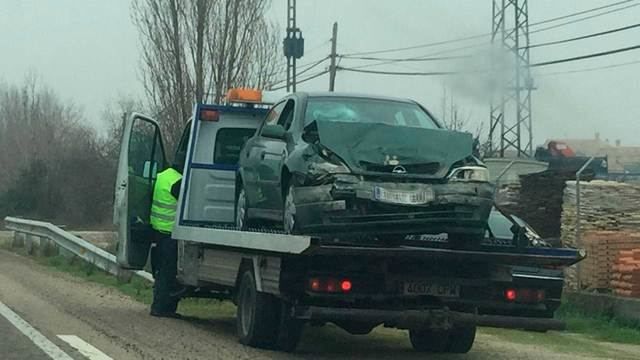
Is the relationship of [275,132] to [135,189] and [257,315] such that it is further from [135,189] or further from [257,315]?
[135,189]

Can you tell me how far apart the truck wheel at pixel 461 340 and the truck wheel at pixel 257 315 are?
1867 mm

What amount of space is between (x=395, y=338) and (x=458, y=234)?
351cm

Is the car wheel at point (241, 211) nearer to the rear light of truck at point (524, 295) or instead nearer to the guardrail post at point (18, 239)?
the rear light of truck at point (524, 295)

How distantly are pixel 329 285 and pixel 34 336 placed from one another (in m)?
3.48

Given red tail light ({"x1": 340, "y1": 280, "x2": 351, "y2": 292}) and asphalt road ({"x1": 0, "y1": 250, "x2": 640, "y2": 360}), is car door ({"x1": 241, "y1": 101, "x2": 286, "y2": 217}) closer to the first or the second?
asphalt road ({"x1": 0, "y1": 250, "x2": 640, "y2": 360})

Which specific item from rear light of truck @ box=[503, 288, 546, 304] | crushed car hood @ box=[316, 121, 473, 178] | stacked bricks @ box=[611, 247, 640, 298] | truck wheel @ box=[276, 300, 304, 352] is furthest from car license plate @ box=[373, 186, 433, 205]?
stacked bricks @ box=[611, 247, 640, 298]

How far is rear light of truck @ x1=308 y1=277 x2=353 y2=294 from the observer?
946cm

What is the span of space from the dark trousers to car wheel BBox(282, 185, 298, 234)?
3.84 m

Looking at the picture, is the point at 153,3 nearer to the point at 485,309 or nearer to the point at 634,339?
the point at 634,339

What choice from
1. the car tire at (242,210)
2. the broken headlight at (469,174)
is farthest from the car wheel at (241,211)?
the broken headlight at (469,174)

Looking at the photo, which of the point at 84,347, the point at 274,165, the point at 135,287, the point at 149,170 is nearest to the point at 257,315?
the point at 274,165

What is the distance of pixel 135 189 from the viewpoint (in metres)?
13.9

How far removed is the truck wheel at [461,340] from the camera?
11117mm

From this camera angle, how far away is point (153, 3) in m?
28.3
